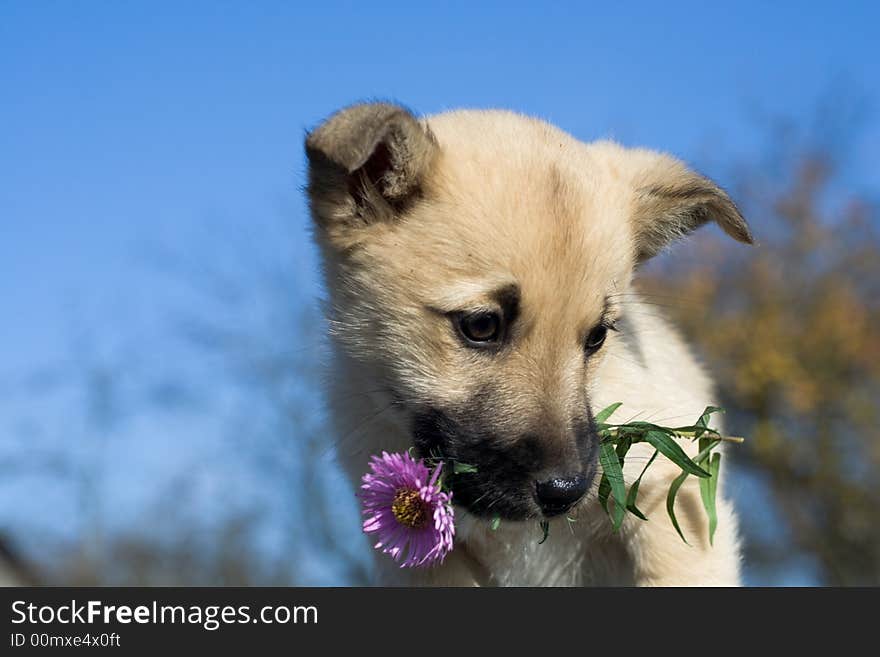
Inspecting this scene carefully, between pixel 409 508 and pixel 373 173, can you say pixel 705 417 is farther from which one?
pixel 373 173

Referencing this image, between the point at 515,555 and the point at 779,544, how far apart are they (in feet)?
73.7

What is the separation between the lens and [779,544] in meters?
25.1

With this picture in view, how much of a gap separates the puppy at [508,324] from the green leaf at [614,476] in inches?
5.0

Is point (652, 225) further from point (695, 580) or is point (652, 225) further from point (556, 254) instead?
A: point (695, 580)

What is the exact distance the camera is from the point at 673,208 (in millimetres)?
4648

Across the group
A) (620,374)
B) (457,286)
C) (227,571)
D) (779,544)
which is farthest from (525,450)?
(227,571)

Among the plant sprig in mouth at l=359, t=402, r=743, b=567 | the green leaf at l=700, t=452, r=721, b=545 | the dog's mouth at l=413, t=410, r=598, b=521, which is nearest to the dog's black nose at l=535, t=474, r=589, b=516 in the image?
the dog's mouth at l=413, t=410, r=598, b=521

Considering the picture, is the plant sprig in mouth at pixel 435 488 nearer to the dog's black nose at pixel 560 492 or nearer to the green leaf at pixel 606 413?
the green leaf at pixel 606 413

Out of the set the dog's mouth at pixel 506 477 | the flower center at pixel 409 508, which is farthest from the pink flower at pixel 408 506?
the dog's mouth at pixel 506 477

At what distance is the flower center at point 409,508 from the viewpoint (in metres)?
3.63

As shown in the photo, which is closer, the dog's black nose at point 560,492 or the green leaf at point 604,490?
the dog's black nose at point 560,492

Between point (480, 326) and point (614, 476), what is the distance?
0.80 m

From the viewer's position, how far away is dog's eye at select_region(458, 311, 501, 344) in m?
3.82

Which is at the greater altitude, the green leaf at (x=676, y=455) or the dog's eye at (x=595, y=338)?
the dog's eye at (x=595, y=338)
